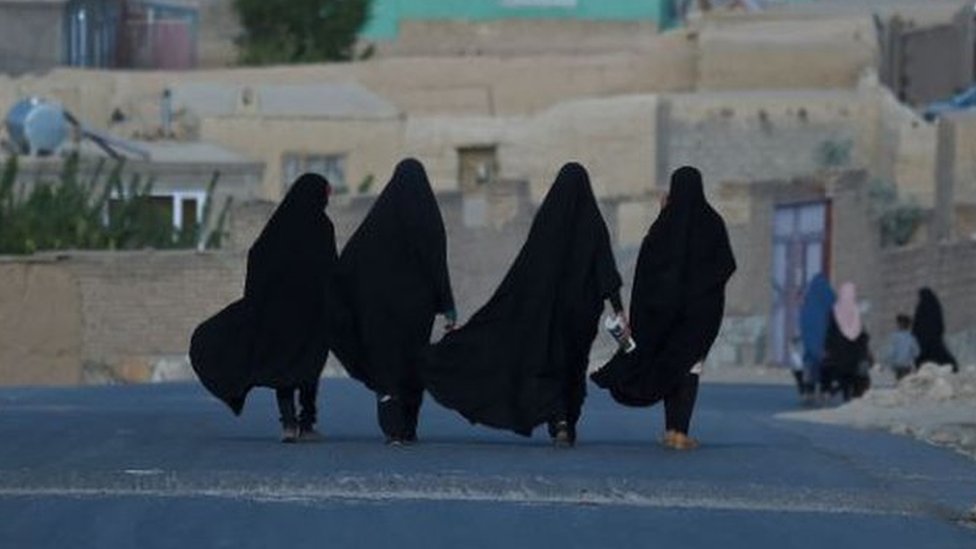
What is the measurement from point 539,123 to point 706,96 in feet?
8.09

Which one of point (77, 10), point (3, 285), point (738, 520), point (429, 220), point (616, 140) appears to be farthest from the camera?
point (77, 10)

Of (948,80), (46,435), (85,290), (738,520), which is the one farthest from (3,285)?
(948,80)

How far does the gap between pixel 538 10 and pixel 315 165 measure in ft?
42.4

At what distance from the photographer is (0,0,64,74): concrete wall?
56.1 metres

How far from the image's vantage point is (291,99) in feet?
167

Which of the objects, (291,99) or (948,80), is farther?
(948,80)

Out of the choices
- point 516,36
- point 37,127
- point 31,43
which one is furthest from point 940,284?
point 31,43

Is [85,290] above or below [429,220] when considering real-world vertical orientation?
below

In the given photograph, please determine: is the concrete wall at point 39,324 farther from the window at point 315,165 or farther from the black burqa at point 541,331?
the black burqa at point 541,331

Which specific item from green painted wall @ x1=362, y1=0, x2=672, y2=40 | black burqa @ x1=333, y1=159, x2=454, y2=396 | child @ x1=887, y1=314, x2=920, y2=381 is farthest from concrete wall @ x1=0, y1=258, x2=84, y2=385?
green painted wall @ x1=362, y1=0, x2=672, y2=40

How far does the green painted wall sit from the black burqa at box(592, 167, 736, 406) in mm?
43839

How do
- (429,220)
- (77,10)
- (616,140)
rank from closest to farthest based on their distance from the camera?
(429,220) < (616,140) < (77,10)

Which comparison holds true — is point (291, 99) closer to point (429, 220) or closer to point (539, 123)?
point (539, 123)

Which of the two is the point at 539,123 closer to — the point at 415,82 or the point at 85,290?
the point at 415,82
